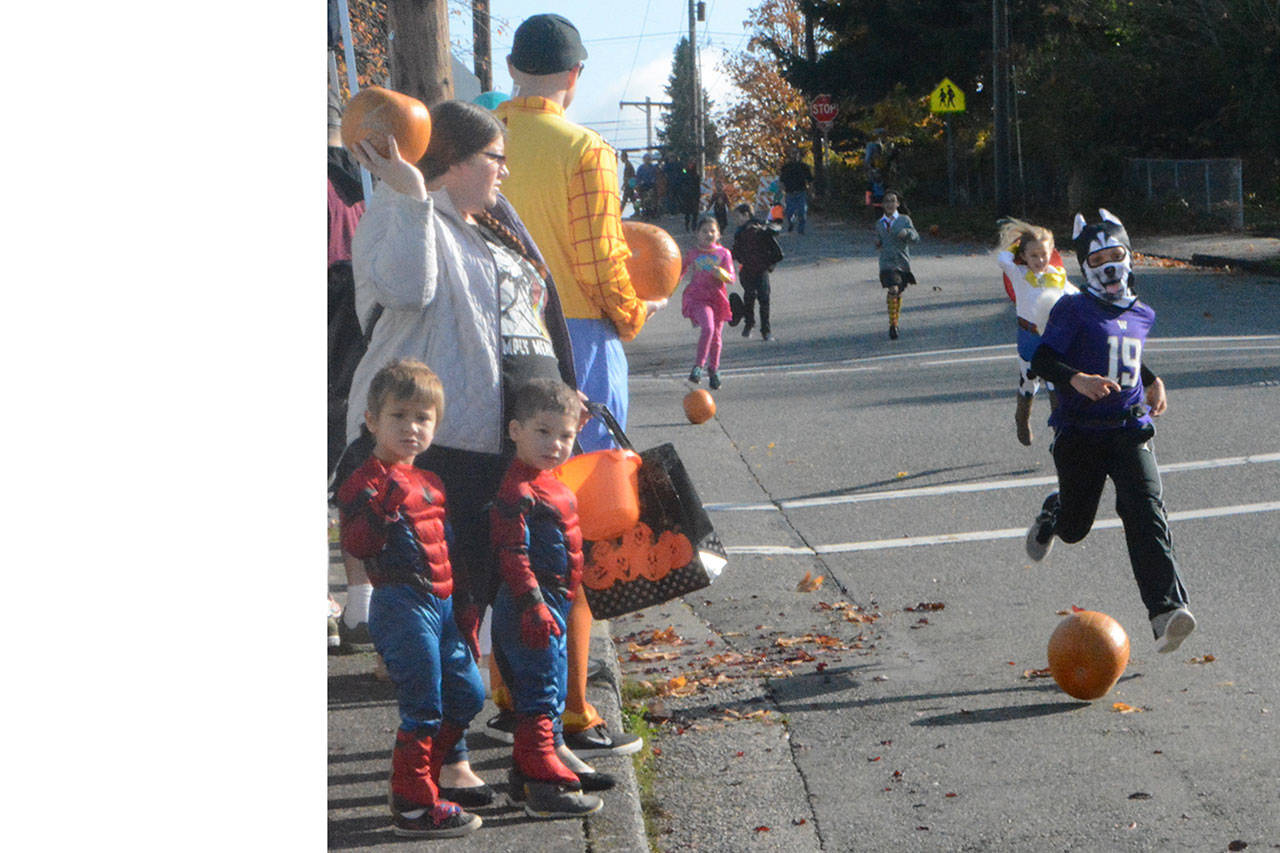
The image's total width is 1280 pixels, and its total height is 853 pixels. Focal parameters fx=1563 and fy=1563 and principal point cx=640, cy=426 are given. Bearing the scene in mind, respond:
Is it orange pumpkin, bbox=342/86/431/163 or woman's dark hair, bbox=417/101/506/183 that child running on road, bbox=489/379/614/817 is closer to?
woman's dark hair, bbox=417/101/506/183

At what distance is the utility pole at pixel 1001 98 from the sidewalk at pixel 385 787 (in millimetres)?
27653

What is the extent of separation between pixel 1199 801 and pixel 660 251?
2.36 metres

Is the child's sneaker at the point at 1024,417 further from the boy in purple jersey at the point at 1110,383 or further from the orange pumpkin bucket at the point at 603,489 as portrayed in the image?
the orange pumpkin bucket at the point at 603,489

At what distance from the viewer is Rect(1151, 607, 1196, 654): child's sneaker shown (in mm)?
5762

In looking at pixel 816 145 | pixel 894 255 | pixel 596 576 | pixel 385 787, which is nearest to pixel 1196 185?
pixel 894 255

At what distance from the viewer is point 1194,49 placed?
3247cm

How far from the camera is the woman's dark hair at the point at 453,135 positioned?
396cm

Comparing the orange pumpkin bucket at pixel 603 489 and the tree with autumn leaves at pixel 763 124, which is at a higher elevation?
the tree with autumn leaves at pixel 763 124

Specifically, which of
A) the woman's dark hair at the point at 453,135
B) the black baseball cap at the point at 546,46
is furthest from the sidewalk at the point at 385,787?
the black baseball cap at the point at 546,46

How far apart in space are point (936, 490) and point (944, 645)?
134 inches

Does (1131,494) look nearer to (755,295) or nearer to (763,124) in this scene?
(755,295)

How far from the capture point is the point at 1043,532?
7.04 metres
